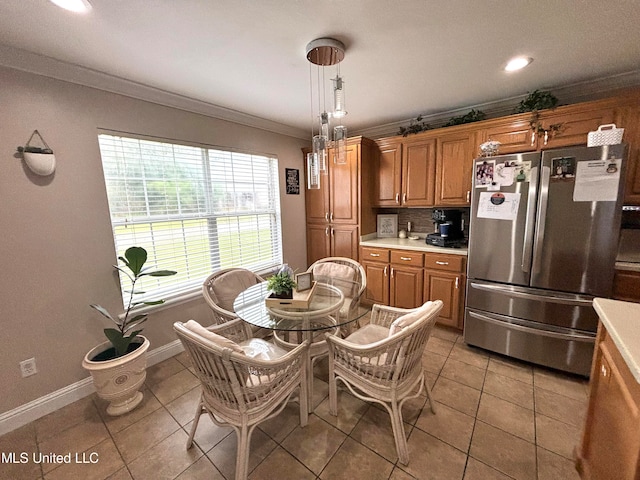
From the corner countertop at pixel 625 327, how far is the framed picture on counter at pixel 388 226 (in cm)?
240

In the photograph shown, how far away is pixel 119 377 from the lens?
179 centimetres

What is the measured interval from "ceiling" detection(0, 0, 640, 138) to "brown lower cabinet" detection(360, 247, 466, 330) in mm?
1689

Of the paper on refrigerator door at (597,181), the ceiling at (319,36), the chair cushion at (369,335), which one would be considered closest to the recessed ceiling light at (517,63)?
the ceiling at (319,36)

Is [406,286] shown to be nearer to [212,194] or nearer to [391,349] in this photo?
[391,349]

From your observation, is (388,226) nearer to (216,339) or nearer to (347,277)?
(347,277)

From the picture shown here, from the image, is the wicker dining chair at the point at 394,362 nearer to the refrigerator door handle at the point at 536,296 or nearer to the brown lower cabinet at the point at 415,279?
the refrigerator door handle at the point at 536,296

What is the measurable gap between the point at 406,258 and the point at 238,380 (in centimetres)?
233

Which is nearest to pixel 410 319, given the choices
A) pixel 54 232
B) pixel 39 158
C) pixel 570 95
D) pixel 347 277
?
pixel 347 277

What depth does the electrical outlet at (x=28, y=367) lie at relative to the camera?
1.77m

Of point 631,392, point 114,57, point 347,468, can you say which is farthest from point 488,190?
point 114,57

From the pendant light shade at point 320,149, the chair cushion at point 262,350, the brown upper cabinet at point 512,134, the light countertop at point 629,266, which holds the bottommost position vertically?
the chair cushion at point 262,350

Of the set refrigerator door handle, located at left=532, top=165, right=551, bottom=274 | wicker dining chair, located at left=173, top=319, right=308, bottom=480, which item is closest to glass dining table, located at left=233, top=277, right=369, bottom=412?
wicker dining chair, located at left=173, top=319, right=308, bottom=480

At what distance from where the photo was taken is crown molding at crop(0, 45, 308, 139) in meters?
1.64

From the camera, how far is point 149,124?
226 centimetres
